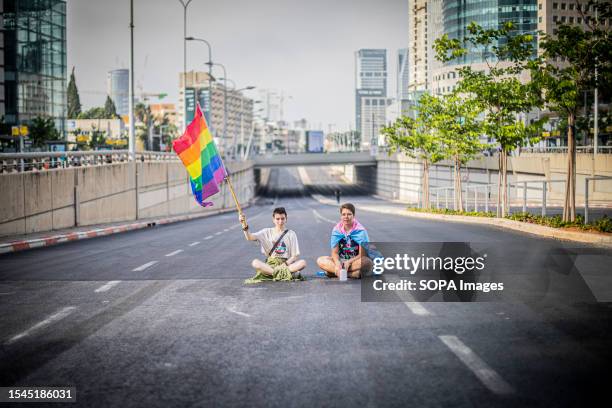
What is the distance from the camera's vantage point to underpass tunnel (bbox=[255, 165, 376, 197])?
13465 centimetres

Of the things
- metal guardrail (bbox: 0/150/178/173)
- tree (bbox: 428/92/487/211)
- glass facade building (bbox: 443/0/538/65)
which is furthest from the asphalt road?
glass facade building (bbox: 443/0/538/65)

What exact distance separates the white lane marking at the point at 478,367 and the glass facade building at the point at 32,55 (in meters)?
82.2

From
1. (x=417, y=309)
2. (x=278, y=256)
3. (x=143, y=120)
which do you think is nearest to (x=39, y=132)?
(x=278, y=256)

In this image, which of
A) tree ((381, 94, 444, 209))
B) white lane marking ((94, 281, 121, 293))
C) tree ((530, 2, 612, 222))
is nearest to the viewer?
white lane marking ((94, 281, 121, 293))

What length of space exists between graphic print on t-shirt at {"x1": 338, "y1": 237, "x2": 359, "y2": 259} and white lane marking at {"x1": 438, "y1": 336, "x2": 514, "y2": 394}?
461cm

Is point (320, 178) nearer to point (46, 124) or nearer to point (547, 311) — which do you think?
point (46, 124)

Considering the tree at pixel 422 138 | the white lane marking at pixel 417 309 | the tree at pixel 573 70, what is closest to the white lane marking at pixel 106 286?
the white lane marking at pixel 417 309

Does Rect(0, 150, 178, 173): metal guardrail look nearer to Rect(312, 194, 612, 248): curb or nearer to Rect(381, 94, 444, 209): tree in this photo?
Rect(312, 194, 612, 248): curb

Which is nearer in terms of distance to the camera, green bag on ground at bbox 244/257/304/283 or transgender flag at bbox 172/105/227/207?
green bag on ground at bbox 244/257/304/283

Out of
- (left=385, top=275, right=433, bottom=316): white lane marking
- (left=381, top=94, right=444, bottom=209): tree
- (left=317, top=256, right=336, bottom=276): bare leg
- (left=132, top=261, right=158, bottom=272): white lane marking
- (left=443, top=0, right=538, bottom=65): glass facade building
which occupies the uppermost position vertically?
(left=443, top=0, right=538, bottom=65): glass facade building

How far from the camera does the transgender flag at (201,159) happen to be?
1287cm

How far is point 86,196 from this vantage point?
2891cm

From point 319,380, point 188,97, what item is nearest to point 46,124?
point 188,97

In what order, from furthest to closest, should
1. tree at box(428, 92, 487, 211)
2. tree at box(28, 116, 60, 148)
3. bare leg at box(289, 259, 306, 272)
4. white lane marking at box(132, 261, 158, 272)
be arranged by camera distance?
tree at box(28, 116, 60, 148), tree at box(428, 92, 487, 211), white lane marking at box(132, 261, 158, 272), bare leg at box(289, 259, 306, 272)
